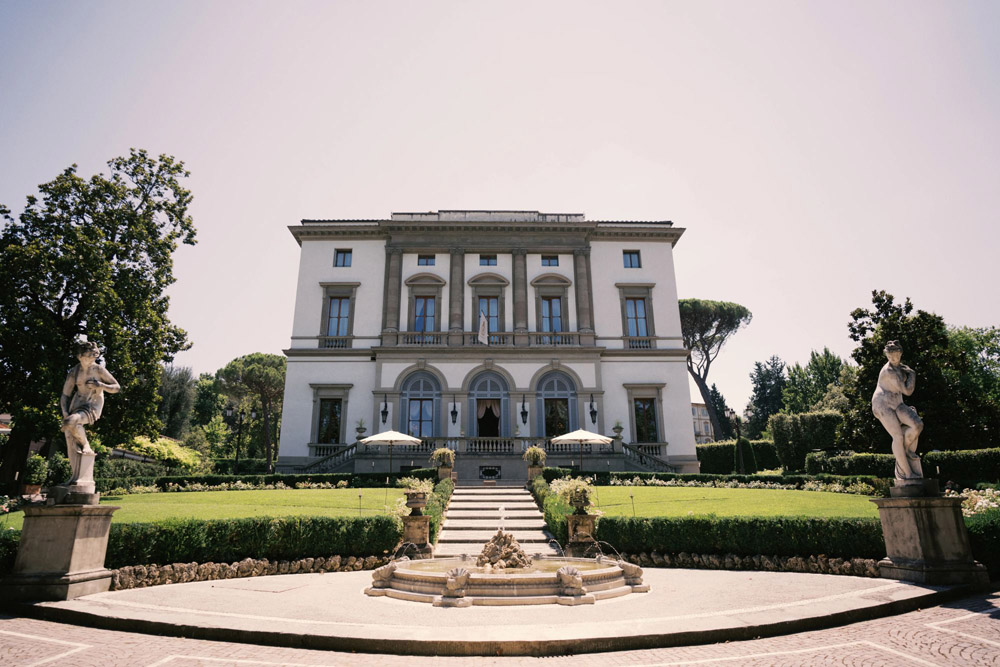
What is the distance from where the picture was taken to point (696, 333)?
5516 cm

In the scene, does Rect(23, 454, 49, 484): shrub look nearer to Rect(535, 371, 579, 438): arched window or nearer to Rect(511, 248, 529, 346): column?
Rect(535, 371, 579, 438): arched window

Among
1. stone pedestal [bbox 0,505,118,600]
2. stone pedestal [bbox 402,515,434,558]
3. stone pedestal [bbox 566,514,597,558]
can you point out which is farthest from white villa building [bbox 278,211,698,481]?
stone pedestal [bbox 0,505,118,600]

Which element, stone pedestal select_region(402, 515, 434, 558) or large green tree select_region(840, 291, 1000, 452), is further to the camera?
large green tree select_region(840, 291, 1000, 452)

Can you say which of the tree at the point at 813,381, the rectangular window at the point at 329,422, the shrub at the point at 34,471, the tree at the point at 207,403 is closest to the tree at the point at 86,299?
the shrub at the point at 34,471

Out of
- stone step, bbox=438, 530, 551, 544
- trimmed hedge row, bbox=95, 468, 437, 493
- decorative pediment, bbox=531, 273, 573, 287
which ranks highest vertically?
decorative pediment, bbox=531, 273, 573, 287

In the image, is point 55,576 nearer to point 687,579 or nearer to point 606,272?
point 687,579

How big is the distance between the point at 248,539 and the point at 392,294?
22.3m

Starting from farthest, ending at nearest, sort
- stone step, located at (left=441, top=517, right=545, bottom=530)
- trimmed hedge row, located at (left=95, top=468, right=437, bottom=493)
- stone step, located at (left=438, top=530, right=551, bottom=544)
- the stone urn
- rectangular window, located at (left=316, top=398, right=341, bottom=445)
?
rectangular window, located at (left=316, top=398, right=341, bottom=445)
trimmed hedge row, located at (left=95, top=468, right=437, bottom=493)
stone step, located at (left=441, top=517, right=545, bottom=530)
stone step, located at (left=438, top=530, right=551, bottom=544)
the stone urn

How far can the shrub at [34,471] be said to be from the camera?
2095 centimetres

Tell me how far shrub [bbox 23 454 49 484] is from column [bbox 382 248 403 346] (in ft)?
52.8

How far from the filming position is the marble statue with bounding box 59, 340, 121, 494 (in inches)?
372

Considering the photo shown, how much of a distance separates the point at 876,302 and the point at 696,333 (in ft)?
97.6

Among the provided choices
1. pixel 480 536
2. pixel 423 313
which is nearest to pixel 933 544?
pixel 480 536

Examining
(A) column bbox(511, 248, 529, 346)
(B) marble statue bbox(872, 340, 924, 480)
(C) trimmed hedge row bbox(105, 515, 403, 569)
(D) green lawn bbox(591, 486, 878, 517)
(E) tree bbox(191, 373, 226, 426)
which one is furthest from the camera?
(E) tree bbox(191, 373, 226, 426)
